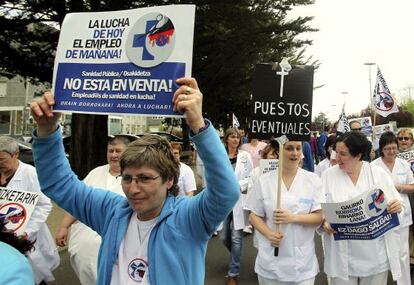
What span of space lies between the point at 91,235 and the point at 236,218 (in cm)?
258

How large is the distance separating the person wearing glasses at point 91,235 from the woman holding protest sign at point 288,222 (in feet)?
3.95

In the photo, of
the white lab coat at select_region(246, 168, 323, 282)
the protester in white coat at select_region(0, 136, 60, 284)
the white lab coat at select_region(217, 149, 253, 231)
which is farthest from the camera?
the white lab coat at select_region(217, 149, 253, 231)

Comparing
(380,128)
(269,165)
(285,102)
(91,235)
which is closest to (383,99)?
(380,128)

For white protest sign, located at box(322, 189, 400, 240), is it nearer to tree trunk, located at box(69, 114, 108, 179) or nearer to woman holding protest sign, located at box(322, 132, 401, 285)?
woman holding protest sign, located at box(322, 132, 401, 285)

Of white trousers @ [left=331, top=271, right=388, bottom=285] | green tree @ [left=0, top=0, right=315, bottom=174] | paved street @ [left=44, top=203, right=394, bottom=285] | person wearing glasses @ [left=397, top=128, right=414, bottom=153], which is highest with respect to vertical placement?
green tree @ [left=0, top=0, right=315, bottom=174]

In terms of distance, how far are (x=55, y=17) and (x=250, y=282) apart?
36.4 feet

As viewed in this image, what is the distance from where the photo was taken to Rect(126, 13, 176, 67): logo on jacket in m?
2.38

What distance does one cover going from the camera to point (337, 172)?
14.2 ft

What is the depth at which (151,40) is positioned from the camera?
2424mm

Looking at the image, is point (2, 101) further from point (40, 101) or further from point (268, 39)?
point (40, 101)

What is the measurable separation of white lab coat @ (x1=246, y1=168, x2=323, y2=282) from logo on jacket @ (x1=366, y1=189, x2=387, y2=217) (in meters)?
0.39

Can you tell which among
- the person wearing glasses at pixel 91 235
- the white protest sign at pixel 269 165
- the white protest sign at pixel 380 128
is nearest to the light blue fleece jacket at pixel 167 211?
the person wearing glasses at pixel 91 235

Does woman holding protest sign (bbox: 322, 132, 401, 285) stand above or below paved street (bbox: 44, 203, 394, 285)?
above

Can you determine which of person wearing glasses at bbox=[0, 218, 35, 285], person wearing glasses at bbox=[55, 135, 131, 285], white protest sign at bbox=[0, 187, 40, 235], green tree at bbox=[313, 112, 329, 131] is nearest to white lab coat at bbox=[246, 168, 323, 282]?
person wearing glasses at bbox=[55, 135, 131, 285]
